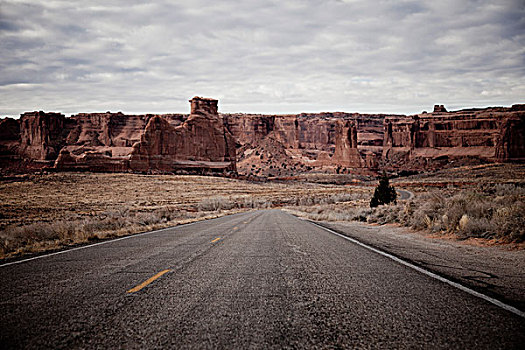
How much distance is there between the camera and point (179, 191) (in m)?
57.0

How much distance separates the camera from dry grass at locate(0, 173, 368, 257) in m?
19.1

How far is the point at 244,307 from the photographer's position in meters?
3.85

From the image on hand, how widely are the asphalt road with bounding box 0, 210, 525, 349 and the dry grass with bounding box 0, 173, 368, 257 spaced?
23.8 feet

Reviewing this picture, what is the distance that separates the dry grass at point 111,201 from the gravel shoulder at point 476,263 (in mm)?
9788

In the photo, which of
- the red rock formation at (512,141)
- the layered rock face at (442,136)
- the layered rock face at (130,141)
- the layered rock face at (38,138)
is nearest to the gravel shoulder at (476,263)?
the layered rock face at (130,141)

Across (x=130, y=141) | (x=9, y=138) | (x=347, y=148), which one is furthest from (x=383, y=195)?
(x=9, y=138)

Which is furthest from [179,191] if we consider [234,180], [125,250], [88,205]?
[125,250]

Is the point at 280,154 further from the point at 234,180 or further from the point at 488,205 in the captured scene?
the point at 488,205

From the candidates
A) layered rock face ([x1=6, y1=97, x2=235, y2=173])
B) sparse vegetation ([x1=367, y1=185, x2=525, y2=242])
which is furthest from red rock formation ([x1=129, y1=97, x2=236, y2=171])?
sparse vegetation ([x1=367, y1=185, x2=525, y2=242])

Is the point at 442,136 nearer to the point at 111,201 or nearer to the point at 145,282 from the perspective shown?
the point at 111,201

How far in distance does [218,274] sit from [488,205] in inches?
371

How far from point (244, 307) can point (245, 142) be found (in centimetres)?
15336

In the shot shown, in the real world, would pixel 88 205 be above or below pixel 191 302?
below

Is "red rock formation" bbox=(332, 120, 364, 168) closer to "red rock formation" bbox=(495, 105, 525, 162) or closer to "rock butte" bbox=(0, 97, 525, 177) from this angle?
"rock butte" bbox=(0, 97, 525, 177)
